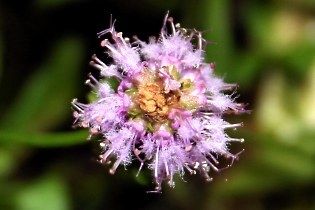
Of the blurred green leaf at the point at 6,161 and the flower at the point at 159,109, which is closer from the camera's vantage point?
the flower at the point at 159,109

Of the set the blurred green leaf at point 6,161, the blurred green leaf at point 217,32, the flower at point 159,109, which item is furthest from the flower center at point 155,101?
the blurred green leaf at point 6,161

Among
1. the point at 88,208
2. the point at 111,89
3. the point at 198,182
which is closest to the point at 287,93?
the point at 198,182

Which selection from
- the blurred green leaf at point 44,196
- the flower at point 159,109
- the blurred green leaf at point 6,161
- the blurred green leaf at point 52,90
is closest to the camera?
the flower at point 159,109

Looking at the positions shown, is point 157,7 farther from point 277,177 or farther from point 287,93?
point 277,177

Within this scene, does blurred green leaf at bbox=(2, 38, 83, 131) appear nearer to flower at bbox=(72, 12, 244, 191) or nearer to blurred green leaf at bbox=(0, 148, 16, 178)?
blurred green leaf at bbox=(0, 148, 16, 178)

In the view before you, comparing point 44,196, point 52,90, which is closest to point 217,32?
point 52,90

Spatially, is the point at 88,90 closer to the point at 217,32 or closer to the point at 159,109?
the point at 217,32

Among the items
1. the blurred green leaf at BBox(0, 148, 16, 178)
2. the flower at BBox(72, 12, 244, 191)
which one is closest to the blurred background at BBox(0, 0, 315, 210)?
the blurred green leaf at BBox(0, 148, 16, 178)

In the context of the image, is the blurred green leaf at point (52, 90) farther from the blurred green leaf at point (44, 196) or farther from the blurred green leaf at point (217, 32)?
the blurred green leaf at point (217, 32)
